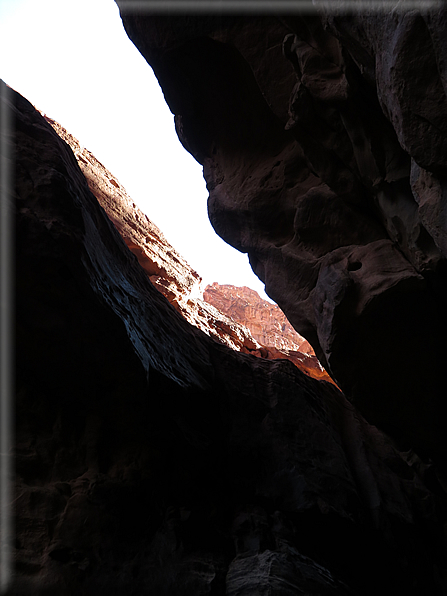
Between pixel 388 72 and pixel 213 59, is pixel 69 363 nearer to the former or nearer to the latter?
pixel 388 72

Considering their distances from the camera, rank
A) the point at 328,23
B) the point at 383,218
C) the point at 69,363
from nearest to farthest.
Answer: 1. the point at 328,23
2. the point at 69,363
3. the point at 383,218

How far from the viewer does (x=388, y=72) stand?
297 centimetres

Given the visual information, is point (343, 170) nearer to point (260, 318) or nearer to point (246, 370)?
point (246, 370)

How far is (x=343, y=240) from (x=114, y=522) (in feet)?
16.5

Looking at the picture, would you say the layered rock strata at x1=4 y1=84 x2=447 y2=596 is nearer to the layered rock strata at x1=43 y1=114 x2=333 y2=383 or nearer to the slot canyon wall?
the slot canyon wall

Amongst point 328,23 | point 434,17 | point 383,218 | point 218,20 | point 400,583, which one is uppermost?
point 218,20

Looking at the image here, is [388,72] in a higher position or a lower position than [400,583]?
higher

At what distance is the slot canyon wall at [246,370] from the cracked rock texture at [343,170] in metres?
0.03

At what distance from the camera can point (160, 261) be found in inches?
545

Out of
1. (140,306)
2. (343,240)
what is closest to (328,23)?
(343,240)

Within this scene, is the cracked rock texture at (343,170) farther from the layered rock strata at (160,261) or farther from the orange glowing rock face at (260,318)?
the orange glowing rock face at (260,318)

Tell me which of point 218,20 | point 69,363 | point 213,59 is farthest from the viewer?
point 213,59

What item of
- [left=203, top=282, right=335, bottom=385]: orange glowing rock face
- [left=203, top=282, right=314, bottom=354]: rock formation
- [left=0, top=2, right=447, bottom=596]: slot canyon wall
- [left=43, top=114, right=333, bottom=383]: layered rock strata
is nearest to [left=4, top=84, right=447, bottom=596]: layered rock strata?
[left=0, top=2, right=447, bottom=596]: slot canyon wall

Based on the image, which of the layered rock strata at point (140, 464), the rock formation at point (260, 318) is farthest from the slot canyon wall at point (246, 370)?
the rock formation at point (260, 318)
